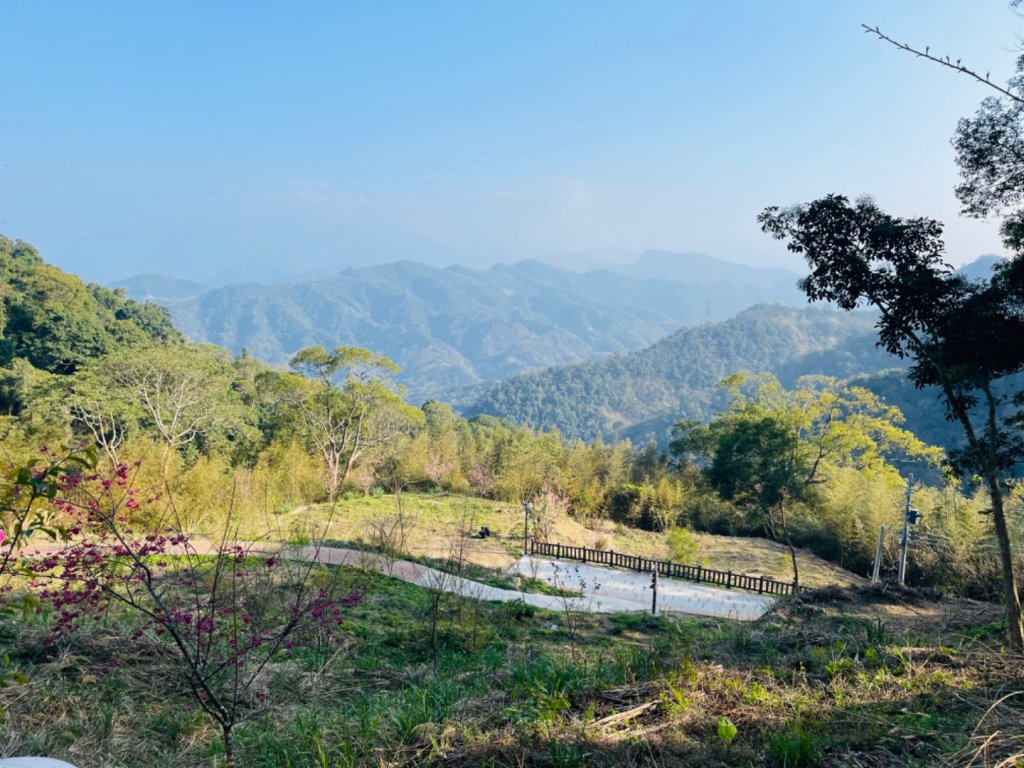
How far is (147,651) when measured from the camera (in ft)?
15.8

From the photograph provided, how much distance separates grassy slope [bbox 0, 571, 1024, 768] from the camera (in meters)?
2.79

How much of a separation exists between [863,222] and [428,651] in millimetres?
6237

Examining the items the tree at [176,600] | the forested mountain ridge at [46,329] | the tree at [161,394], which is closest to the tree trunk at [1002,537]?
the tree at [176,600]

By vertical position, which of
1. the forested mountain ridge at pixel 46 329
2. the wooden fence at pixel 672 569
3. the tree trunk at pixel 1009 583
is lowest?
the wooden fence at pixel 672 569

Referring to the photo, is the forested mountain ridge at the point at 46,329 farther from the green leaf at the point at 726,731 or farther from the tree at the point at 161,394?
the green leaf at the point at 726,731

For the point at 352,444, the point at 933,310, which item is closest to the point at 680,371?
the point at 352,444

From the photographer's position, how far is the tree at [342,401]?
23359 millimetres

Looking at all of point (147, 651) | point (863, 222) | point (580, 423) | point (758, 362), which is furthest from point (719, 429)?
point (758, 362)

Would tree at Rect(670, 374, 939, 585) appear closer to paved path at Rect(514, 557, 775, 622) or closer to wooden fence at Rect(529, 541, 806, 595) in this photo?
wooden fence at Rect(529, 541, 806, 595)

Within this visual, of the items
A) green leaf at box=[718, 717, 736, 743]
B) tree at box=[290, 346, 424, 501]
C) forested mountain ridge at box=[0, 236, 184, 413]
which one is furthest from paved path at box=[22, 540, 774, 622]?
forested mountain ridge at box=[0, 236, 184, 413]

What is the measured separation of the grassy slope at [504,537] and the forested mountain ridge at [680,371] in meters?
78.2

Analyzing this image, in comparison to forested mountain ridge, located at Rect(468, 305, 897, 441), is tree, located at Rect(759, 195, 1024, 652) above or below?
below

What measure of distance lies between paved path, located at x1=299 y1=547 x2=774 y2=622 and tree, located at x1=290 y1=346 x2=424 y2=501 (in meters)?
11.2

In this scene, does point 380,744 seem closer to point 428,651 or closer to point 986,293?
point 428,651
